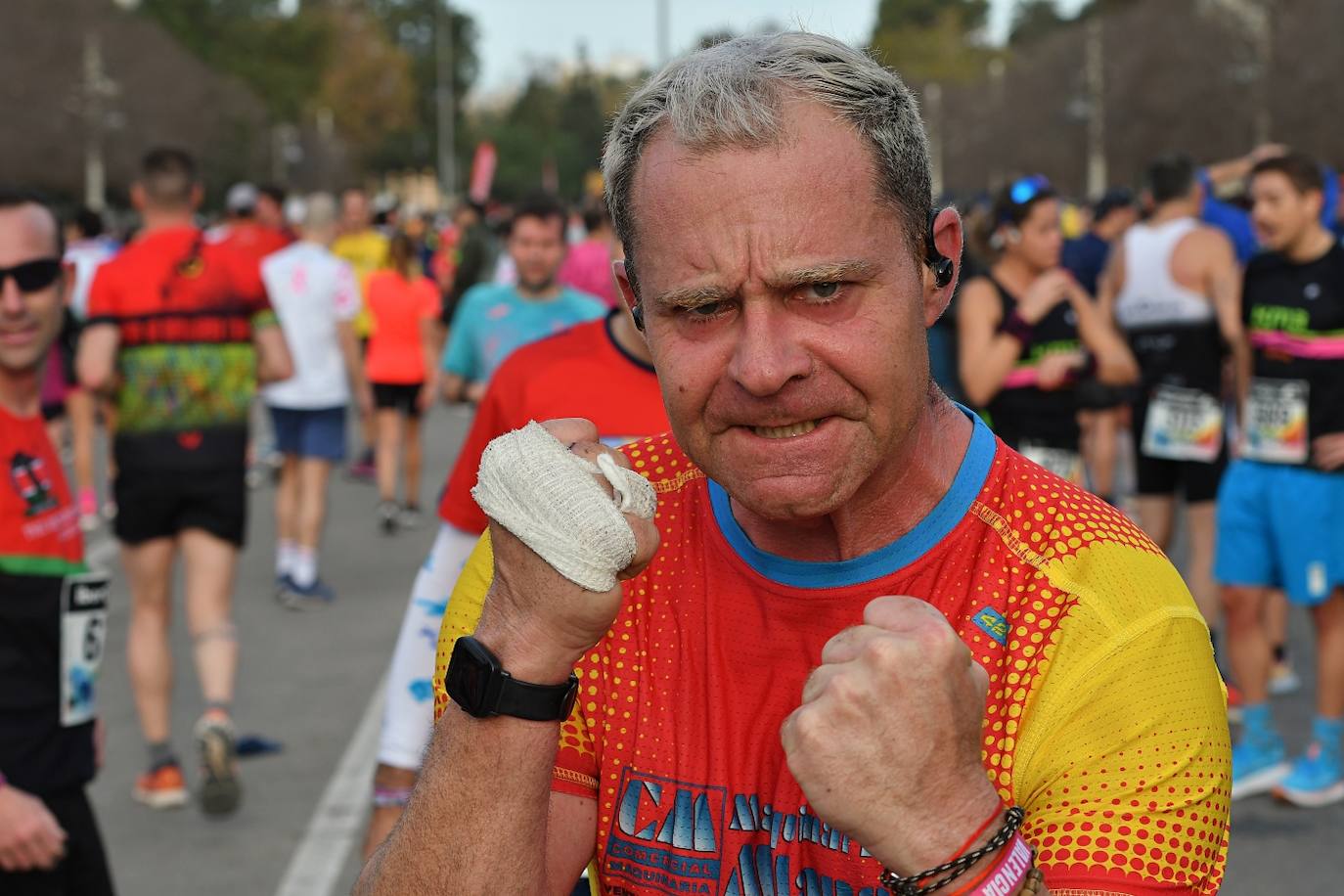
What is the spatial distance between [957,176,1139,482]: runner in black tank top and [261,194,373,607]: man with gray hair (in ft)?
15.5

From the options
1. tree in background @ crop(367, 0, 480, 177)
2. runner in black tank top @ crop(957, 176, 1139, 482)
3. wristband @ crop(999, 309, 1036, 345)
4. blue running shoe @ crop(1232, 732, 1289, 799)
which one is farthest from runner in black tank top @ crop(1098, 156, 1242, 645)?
tree in background @ crop(367, 0, 480, 177)

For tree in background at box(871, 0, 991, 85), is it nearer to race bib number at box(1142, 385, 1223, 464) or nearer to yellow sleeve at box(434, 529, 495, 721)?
race bib number at box(1142, 385, 1223, 464)

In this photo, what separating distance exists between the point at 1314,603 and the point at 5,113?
176 ft

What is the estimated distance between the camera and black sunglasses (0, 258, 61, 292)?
4.40 metres

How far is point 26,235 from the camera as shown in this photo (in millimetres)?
4473

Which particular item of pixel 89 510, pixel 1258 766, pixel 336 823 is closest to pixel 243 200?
pixel 89 510

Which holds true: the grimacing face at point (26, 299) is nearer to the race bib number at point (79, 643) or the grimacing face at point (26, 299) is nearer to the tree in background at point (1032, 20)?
the race bib number at point (79, 643)

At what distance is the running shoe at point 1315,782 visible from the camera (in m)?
6.46

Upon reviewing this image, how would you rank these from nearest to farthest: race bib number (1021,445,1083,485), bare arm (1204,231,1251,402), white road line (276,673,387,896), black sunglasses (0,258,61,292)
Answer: black sunglasses (0,258,61,292)
white road line (276,673,387,896)
race bib number (1021,445,1083,485)
bare arm (1204,231,1251,402)

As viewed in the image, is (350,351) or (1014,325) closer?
(1014,325)

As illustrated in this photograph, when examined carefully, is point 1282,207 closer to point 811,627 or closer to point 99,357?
point 99,357

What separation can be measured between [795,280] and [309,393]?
9.11 m

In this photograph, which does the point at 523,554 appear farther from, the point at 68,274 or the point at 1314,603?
the point at 1314,603

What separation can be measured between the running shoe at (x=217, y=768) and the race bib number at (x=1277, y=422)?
422 cm
